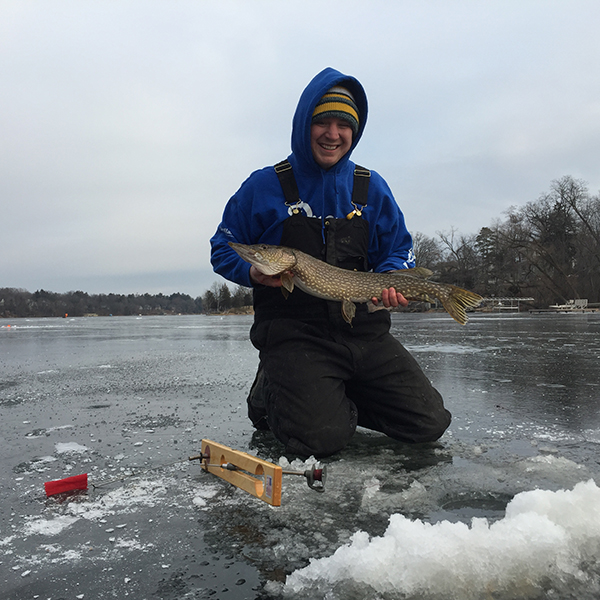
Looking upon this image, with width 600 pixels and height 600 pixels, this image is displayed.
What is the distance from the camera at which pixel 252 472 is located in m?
1.99

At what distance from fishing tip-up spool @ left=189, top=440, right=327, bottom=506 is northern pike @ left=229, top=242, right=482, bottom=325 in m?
1.21

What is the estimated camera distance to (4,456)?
277 cm

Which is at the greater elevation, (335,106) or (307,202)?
(335,106)

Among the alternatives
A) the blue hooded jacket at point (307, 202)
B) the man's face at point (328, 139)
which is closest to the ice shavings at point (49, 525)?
the blue hooded jacket at point (307, 202)

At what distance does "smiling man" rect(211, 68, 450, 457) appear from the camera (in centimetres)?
303

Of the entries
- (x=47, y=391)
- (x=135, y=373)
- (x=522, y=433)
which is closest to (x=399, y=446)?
(x=522, y=433)

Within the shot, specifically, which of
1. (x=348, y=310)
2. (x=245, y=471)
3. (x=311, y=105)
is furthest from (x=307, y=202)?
(x=245, y=471)

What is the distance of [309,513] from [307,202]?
230cm

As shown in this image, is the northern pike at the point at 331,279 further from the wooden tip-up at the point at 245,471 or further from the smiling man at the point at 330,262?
the wooden tip-up at the point at 245,471

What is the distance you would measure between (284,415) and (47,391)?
136 inches

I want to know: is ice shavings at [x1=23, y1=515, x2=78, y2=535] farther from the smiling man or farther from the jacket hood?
the jacket hood

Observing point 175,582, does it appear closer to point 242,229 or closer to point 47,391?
point 242,229

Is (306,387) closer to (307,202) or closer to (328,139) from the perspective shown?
(307,202)

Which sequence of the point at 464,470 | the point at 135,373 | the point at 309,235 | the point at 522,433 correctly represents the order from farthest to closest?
the point at 135,373 < the point at 309,235 < the point at 522,433 < the point at 464,470
